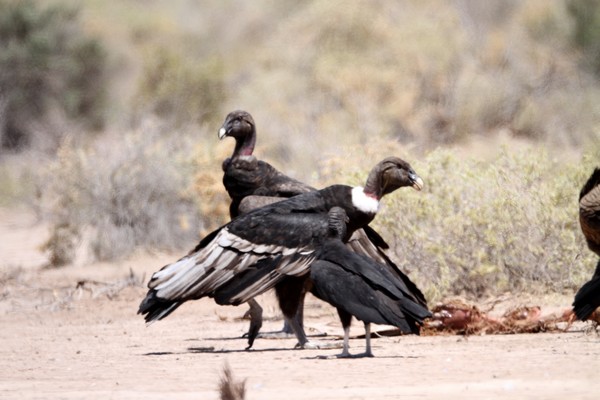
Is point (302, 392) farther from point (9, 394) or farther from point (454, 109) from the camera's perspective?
point (454, 109)

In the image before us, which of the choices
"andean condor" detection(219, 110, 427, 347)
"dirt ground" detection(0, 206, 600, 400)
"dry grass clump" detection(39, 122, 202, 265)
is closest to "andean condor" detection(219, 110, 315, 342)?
"andean condor" detection(219, 110, 427, 347)

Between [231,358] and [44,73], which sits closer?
[231,358]

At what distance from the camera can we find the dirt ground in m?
7.77

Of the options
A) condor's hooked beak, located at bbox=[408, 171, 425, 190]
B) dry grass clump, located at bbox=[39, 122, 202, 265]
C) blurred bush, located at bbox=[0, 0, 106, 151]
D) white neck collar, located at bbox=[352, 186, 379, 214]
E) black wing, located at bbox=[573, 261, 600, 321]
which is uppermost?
blurred bush, located at bbox=[0, 0, 106, 151]

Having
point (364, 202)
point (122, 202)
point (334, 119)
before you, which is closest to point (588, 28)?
point (334, 119)

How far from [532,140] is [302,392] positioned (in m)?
18.4

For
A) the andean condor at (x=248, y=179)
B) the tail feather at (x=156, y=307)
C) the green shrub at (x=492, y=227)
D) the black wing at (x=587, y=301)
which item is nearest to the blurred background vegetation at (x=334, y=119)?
the green shrub at (x=492, y=227)

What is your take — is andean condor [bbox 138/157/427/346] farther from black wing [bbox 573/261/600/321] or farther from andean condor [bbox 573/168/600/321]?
black wing [bbox 573/261/600/321]

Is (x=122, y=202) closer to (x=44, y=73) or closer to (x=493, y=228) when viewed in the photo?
(x=493, y=228)

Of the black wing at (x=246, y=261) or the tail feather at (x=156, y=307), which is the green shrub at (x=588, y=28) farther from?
the tail feather at (x=156, y=307)

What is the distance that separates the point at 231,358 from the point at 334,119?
14600 millimetres

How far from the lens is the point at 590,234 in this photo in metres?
9.95

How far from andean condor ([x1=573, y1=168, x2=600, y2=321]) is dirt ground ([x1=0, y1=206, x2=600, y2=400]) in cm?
34

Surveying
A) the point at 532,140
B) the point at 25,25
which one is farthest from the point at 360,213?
the point at 25,25
